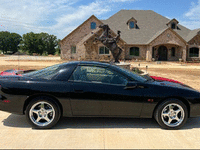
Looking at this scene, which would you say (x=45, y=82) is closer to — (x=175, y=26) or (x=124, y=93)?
(x=124, y=93)

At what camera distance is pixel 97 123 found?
409 cm

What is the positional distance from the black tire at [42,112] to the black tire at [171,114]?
7.09 feet

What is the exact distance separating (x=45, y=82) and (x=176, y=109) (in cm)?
290

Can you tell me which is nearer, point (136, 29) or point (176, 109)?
point (176, 109)

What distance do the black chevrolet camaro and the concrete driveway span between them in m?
0.27

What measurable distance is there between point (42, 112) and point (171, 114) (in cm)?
276

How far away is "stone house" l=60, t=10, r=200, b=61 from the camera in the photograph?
29984mm

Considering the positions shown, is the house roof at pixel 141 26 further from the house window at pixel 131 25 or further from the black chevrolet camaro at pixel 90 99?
the black chevrolet camaro at pixel 90 99

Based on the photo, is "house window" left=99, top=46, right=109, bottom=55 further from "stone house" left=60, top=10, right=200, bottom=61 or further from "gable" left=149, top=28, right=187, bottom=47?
"gable" left=149, top=28, right=187, bottom=47

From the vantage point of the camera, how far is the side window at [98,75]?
3855 millimetres

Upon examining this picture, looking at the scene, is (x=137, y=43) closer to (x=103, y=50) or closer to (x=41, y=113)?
(x=103, y=50)

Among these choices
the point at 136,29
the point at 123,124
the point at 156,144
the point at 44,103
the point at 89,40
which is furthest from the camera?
the point at 136,29

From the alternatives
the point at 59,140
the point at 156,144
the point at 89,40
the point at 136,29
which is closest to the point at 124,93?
the point at 156,144

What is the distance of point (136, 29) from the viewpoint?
33875mm
